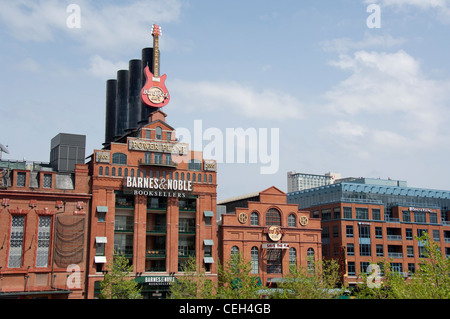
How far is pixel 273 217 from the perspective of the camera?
88688mm

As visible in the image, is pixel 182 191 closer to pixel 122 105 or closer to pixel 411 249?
pixel 122 105

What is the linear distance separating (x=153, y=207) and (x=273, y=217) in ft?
70.1

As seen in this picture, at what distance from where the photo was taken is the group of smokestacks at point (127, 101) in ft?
312

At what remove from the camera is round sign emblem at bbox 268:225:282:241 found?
86.8 m

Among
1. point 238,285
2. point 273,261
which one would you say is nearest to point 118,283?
point 238,285

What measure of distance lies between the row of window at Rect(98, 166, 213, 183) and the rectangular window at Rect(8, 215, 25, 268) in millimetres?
13096

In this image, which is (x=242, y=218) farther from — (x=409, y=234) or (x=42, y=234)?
(x=409, y=234)

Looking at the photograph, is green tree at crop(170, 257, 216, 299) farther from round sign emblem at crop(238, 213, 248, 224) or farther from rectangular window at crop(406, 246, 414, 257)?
rectangular window at crop(406, 246, 414, 257)

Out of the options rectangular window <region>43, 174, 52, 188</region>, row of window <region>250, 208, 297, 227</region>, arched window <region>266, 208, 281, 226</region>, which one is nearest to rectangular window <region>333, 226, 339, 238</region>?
row of window <region>250, 208, 297, 227</region>

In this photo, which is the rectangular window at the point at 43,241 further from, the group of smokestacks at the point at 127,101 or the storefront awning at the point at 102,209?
the group of smokestacks at the point at 127,101

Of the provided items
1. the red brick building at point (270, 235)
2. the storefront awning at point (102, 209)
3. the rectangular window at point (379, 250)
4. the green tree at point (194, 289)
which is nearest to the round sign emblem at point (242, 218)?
the red brick building at point (270, 235)

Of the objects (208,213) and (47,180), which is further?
(208,213)
